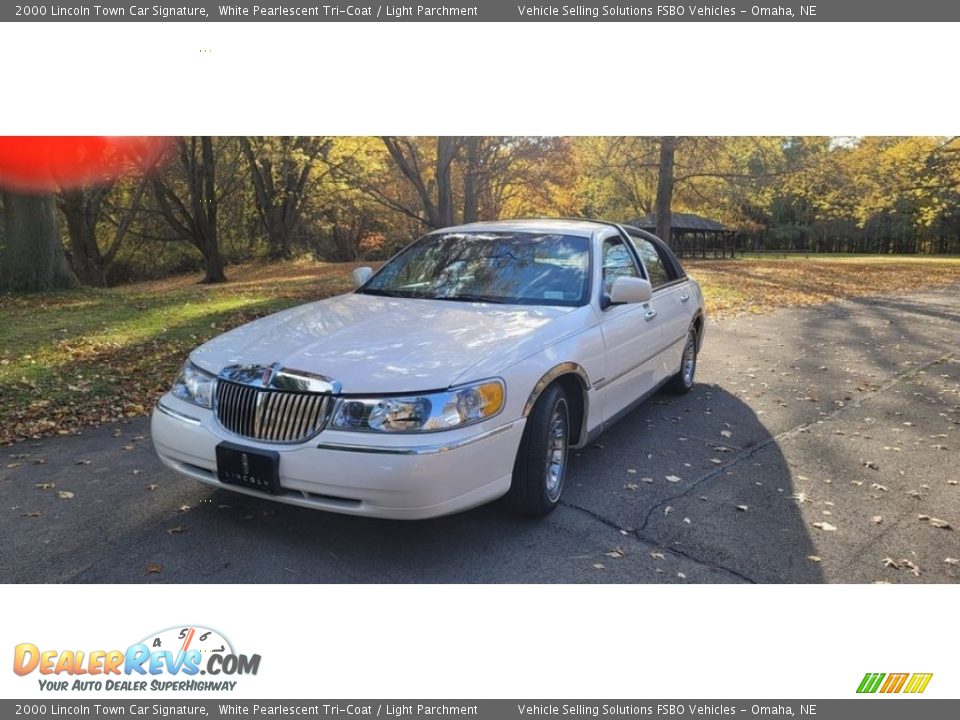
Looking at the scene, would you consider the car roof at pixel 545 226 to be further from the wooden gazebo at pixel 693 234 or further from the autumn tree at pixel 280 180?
the wooden gazebo at pixel 693 234

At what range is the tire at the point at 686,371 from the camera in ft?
21.0

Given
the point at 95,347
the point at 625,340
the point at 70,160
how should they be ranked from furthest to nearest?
1. the point at 70,160
2. the point at 95,347
3. the point at 625,340

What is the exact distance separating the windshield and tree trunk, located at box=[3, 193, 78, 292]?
11.4 metres

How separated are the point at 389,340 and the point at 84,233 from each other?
80.9 ft

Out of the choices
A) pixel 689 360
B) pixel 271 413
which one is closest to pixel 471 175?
pixel 689 360

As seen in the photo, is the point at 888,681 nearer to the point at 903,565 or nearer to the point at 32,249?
the point at 903,565

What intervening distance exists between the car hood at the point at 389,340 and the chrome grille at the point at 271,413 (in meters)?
0.15

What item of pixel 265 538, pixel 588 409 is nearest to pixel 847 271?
pixel 588 409

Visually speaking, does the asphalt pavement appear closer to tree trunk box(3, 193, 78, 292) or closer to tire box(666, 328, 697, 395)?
tire box(666, 328, 697, 395)

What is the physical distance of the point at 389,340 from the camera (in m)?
3.65

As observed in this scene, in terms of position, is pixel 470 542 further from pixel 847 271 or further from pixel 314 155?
pixel 847 271

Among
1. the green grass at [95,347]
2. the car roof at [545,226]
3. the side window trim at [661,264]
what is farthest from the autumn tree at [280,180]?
the car roof at [545,226]

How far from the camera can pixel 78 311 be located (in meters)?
10.6

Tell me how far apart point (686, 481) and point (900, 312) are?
37.7 feet
